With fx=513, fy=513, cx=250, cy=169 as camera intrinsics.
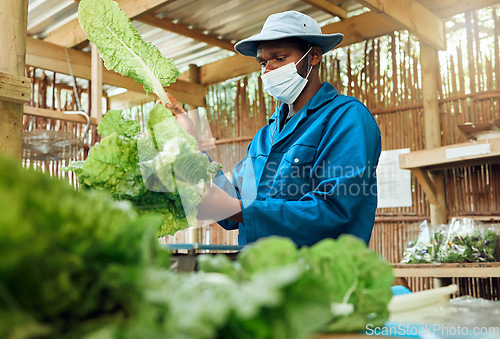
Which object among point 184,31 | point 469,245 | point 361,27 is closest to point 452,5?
point 361,27

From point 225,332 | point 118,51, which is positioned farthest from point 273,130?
point 225,332

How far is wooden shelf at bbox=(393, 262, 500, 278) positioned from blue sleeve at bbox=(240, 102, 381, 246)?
2.41 meters

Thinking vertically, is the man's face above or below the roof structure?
below

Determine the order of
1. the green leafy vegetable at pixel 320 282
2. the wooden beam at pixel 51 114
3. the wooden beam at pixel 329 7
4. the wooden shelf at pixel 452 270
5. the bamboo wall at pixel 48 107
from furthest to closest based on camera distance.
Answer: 1. the bamboo wall at pixel 48 107
2. the wooden beam at pixel 329 7
3. the wooden beam at pixel 51 114
4. the wooden shelf at pixel 452 270
5. the green leafy vegetable at pixel 320 282

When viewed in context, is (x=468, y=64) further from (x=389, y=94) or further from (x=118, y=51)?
(x=118, y=51)

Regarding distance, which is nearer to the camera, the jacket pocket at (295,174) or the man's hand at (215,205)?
the man's hand at (215,205)

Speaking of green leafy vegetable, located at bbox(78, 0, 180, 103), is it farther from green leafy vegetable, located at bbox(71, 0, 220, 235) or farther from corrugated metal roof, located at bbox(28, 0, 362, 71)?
corrugated metal roof, located at bbox(28, 0, 362, 71)

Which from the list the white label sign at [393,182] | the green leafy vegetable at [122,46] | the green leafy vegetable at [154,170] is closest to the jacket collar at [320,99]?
the green leafy vegetable at [122,46]

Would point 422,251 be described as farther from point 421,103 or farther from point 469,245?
point 421,103

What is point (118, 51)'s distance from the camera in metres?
1.81

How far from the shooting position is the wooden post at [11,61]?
86.7 inches

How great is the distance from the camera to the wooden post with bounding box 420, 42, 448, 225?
502cm

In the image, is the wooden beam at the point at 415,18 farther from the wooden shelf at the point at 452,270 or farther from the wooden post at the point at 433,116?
the wooden shelf at the point at 452,270

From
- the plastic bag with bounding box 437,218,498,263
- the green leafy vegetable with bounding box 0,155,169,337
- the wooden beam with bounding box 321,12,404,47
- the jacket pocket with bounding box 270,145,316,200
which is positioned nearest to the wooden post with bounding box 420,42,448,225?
the wooden beam with bounding box 321,12,404,47
